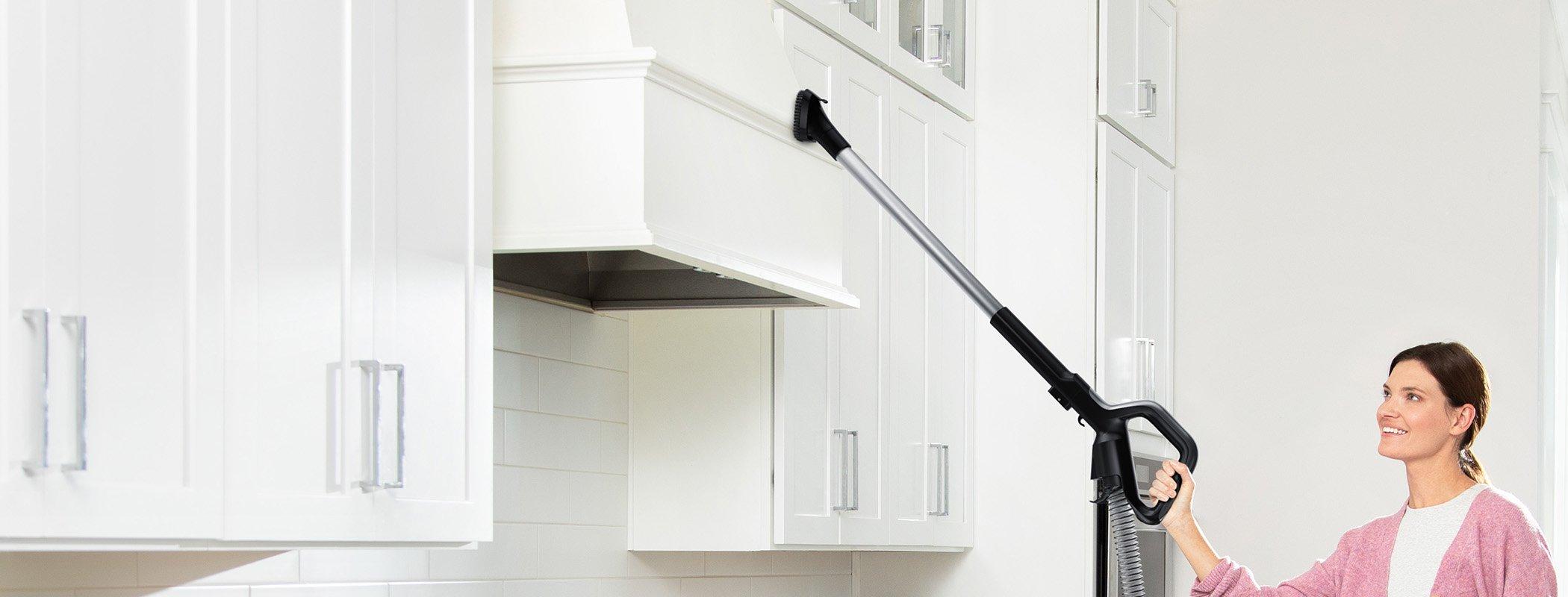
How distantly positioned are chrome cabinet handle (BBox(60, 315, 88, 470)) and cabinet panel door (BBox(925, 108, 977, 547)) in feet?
7.42

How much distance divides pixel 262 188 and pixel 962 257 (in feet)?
7.54

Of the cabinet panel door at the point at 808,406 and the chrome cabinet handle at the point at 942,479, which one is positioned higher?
the cabinet panel door at the point at 808,406

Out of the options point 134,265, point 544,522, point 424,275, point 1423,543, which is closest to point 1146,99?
point 1423,543

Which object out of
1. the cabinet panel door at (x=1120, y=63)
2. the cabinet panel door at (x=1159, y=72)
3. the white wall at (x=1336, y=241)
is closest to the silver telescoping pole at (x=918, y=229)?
the cabinet panel door at (x=1120, y=63)

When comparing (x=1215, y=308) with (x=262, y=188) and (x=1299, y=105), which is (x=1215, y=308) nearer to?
(x=1299, y=105)

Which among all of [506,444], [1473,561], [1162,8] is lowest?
[1473,561]

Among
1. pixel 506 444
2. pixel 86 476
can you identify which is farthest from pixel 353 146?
pixel 506 444

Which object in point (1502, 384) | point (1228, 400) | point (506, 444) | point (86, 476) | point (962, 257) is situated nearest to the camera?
point (86, 476)

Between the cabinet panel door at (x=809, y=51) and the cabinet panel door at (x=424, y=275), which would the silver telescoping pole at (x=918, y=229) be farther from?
the cabinet panel door at (x=424, y=275)

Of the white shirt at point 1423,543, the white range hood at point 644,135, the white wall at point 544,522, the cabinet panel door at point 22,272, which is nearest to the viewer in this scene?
the cabinet panel door at point 22,272

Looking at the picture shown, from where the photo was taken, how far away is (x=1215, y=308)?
13.8 feet

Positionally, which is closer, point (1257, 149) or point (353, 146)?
point (353, 146)

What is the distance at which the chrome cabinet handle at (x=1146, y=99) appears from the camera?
3887 millimetres

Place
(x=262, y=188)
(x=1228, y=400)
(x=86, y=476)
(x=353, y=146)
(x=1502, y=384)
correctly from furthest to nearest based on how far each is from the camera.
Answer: (x=1228, y=400)
(x=1502, y=384)
(x=353, y=146)
(x=262, y=188)
(x=86, y=476)
